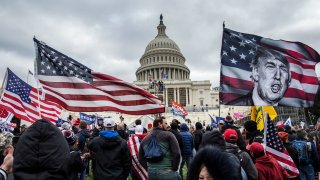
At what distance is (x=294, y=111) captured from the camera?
1642 inches

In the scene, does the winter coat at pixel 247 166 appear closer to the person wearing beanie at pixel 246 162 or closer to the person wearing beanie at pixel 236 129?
the person wearing beanie at pixel 246 162

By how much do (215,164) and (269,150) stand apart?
10.1ft

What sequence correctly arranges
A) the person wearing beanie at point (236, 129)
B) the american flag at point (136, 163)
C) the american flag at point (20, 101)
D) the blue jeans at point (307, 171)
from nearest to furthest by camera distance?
the american flag at point (136, 163), the person wearing beanie at point (236, 129), the blue jeans at point (307, 171), the american flag at point (20, 101)

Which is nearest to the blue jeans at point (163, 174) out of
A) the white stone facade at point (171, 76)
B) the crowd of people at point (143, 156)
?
the crowd of people at point (143, 156)

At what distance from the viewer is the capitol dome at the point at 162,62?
98188mm

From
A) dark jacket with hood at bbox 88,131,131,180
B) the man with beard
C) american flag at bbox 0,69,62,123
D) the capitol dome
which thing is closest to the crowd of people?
dark jacket with hood at bbox 88,131,131,180

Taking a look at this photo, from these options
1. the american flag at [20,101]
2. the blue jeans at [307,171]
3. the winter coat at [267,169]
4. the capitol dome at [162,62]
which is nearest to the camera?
the winter coat at [267,169]

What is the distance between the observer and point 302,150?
21.6 feet

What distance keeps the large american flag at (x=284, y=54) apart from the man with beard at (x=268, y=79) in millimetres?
94

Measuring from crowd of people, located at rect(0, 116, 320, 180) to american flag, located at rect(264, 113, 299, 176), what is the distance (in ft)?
0.39

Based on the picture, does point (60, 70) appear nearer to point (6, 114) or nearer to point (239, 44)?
point (239, 44)

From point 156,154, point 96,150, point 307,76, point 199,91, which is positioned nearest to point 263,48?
point 307,76

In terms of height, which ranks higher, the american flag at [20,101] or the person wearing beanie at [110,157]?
the american flag at [20,101]

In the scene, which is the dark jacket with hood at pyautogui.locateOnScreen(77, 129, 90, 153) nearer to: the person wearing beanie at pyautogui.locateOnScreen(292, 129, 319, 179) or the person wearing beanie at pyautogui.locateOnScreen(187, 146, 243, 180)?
the person wearing beanie at pyautogui.locateOnScreen(292, 129, 319, 179)
